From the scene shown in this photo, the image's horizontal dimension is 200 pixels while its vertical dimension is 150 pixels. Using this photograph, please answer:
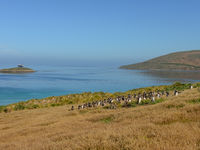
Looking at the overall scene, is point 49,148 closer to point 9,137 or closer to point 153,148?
point 153,148

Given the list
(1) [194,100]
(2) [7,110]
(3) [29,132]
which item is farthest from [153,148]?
(2) [7,110]

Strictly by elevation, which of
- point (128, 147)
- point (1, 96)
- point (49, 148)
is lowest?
point (1, 96)

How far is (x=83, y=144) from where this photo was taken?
20.5 ft

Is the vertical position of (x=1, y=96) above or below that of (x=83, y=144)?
below

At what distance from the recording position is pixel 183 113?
945cm

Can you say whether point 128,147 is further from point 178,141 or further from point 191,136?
point 191,136

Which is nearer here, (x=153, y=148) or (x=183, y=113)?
(x=153, y=148)

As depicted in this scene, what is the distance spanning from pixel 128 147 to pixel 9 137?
851cm

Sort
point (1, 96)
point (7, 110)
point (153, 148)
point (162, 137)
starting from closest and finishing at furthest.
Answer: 1. point (153, 148)
2. point (162, 137)
3. point (7, 110)
4. point (1, 96)

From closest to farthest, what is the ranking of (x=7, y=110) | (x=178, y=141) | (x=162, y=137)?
(x=178, y=141)
(x=162, y=137)
(x=7, y=110)

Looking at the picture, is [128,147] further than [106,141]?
No

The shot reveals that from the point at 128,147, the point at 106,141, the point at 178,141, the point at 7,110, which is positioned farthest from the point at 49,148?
the point at 7,110

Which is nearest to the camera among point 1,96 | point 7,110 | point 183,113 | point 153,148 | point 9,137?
point 153,148

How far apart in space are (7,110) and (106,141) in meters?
26.4
